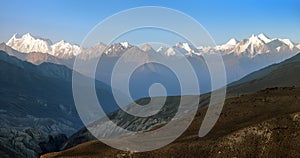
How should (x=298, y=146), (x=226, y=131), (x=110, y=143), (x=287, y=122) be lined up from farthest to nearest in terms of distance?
(x=110, y=143), (x=226, y=131), (x=287, y=122), (x=298, y=146)

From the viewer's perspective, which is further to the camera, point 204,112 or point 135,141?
point 204,112

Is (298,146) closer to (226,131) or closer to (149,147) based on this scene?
(226,131)

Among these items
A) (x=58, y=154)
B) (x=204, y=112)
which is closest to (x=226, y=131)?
(x=204, y=112)

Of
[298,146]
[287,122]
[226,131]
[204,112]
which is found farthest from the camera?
[204,112]

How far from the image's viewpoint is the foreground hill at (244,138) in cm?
8375

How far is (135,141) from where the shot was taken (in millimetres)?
99625

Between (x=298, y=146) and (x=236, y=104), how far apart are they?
35.8 meters

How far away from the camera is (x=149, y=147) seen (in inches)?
3656

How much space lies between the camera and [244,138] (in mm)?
87375

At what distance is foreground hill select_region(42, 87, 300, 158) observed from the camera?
83.8 meters

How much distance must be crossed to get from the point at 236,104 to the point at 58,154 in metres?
47.2

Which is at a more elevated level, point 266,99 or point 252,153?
point 266,99

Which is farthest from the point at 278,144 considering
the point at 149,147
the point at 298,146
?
the point at 149,147

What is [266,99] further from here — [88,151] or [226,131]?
[88,151]
